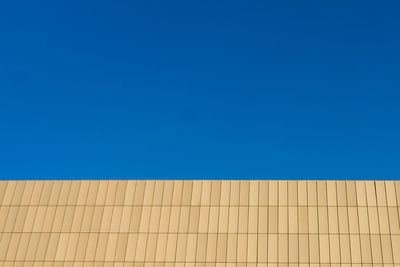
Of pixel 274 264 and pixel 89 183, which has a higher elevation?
pixel 89 183

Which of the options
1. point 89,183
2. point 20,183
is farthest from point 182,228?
point 20,183

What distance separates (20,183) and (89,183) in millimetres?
4750

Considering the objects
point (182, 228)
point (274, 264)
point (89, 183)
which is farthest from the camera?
point (89, 183)

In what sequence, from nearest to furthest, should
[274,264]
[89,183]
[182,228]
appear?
[274,264] → [182,228] → [89,183]

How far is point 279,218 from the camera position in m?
25.6

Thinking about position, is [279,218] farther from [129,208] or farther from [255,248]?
[129,208]

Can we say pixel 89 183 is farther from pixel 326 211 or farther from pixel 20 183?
pixel 326 211

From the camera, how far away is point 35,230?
27234mm

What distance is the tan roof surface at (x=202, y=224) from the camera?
24.6 m

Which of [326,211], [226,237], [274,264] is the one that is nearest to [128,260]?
[226,237]

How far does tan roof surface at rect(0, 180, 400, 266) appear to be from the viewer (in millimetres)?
24589

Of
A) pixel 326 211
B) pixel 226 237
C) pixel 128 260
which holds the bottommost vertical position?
pixel 128 260

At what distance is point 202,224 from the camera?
85.5ft

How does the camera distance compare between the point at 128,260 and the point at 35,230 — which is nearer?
the point at 128,260
